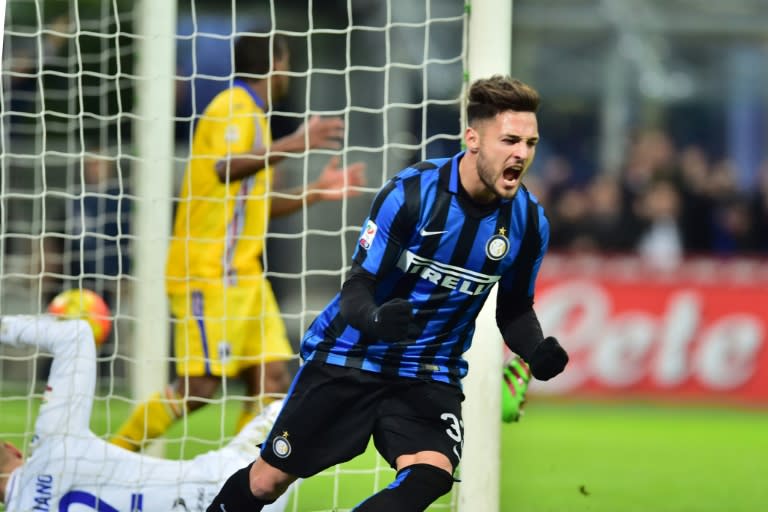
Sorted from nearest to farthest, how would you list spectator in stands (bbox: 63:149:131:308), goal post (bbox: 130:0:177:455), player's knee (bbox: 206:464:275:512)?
1. player's knee (bbox: 206:464:275:512)
2. goal post (bbox: 130:0:177:455)
3. spectator in stands (bbox: 63:149:131:308)

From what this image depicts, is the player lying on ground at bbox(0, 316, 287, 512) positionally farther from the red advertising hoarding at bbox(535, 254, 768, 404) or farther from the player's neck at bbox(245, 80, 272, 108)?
the red advertising hoarding at bbox(535, 254, 768, 404)

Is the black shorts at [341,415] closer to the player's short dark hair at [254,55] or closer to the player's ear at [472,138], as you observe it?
the player's ear at [472,138]

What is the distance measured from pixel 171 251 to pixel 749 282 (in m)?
6.47

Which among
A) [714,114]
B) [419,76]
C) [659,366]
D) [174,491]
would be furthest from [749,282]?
[174,491]

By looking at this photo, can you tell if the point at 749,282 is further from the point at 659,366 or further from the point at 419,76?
the point at 419,76

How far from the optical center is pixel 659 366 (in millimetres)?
11195

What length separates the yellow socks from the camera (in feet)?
20.1

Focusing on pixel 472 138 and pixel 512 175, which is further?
pixel 472 138

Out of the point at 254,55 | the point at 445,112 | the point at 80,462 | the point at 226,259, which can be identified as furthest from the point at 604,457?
the point at 445,112

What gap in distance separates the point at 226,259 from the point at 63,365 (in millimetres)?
1201

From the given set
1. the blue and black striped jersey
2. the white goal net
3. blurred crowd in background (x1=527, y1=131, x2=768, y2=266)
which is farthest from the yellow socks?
blurred crowd in background (x1=527, y1=131, x2=768, y2=266)

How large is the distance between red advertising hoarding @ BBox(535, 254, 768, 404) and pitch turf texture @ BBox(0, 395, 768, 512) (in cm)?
23

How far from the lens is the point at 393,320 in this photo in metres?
3.75

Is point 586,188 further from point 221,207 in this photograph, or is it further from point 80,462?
point 80,462
